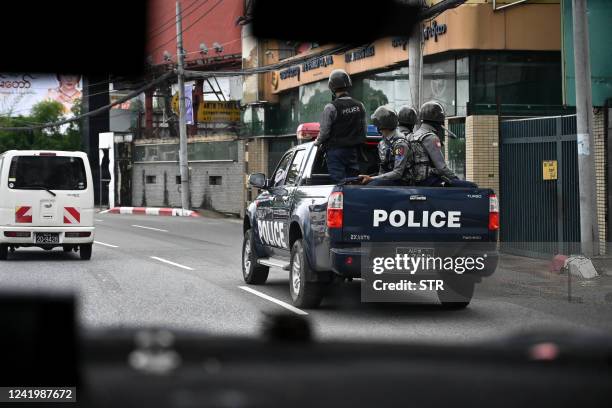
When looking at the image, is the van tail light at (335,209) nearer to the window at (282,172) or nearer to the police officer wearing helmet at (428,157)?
the police officer wearing helmet at (428,157)

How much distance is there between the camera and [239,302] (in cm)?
1184

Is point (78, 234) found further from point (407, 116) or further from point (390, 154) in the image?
point (390, 154)

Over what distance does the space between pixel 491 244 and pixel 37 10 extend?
8753mm

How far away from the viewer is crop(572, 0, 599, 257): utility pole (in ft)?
49.4

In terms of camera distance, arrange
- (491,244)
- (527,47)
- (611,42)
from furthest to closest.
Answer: (527,47), (611,42), (491,244)

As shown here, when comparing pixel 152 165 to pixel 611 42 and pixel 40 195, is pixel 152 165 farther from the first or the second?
pixel 611 42

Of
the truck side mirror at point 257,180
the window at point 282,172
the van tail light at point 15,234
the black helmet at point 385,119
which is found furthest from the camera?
the van tail light at point 15,234


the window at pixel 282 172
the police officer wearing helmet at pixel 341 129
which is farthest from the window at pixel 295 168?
the police officer wearing helmet at pixel 341 129

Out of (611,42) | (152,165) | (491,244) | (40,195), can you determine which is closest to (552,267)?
(611,42)

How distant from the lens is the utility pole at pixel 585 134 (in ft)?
49.4

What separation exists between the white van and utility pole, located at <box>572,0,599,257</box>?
27.8 ft

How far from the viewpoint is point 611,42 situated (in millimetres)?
17078

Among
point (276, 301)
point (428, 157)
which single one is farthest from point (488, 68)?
point (428, 157)

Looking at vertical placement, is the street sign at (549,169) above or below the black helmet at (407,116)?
below
